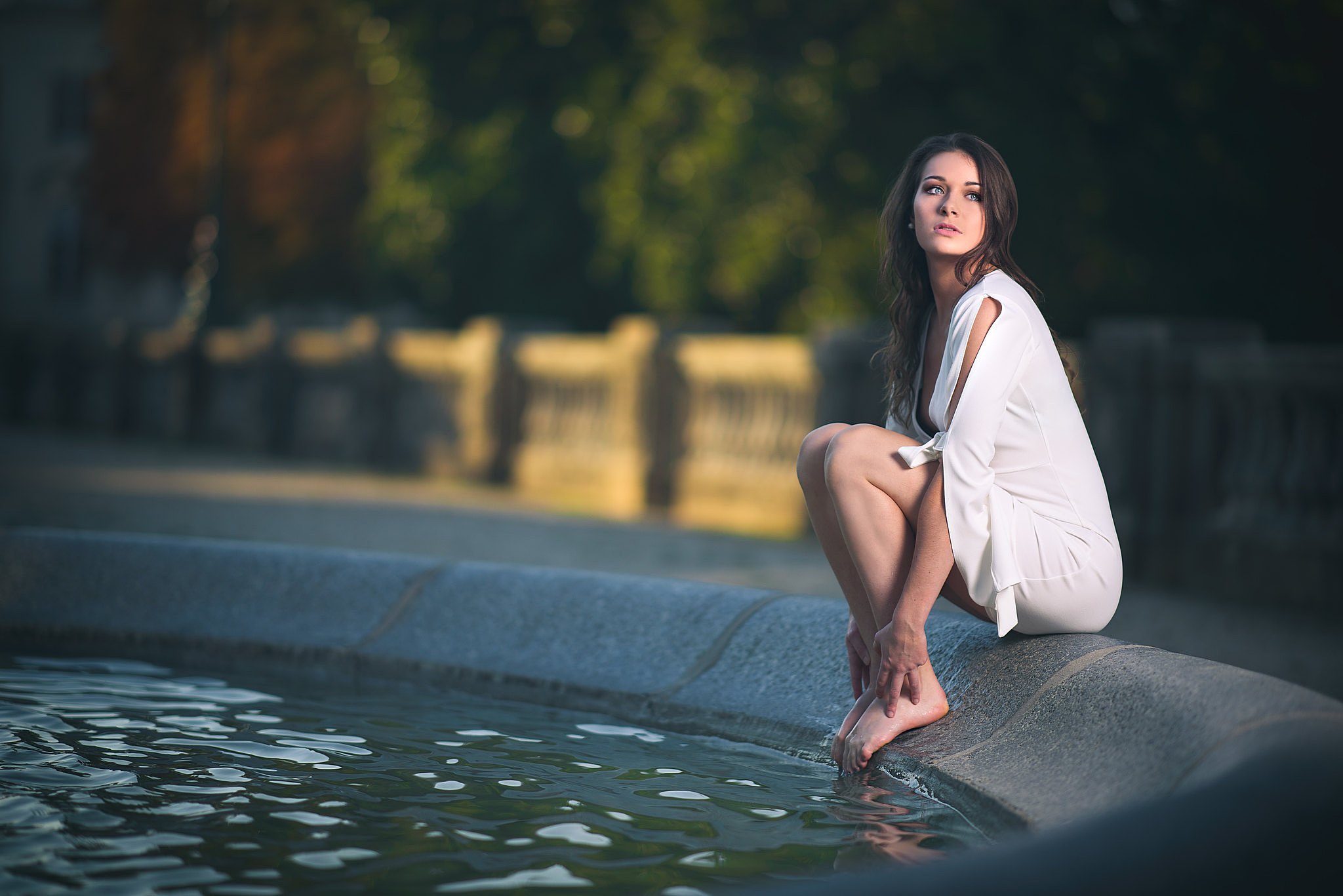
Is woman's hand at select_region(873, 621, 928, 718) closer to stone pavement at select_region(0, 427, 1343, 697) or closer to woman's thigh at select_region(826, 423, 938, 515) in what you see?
woman's thigh at select_region(826, 423, 938, 515)

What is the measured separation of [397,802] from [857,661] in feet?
3.93

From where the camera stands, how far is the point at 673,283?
22109 mm

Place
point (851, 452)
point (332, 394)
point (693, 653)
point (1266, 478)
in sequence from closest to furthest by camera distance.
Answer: point (851, 452)
point (693, 653)
point (1266, 478)
point (332, 394)

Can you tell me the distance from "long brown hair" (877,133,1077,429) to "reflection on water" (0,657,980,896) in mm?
1041

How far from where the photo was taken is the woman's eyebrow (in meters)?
3.62

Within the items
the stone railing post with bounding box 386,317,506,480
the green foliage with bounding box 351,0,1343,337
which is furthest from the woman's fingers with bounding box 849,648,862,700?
the green foliage with bounding box 351,0,1343,337

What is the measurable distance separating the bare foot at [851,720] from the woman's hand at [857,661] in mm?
58

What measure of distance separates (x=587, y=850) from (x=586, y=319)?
2358cm

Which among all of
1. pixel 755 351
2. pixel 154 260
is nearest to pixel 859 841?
pixel 755 351

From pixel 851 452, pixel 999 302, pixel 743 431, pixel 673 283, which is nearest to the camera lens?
pixel 999 302

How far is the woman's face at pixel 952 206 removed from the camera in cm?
362

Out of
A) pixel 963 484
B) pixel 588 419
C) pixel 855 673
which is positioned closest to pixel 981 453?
pixel 963 484

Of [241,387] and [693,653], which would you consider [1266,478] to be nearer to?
[693,653]

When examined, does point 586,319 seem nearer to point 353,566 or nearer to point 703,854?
point 353,566
